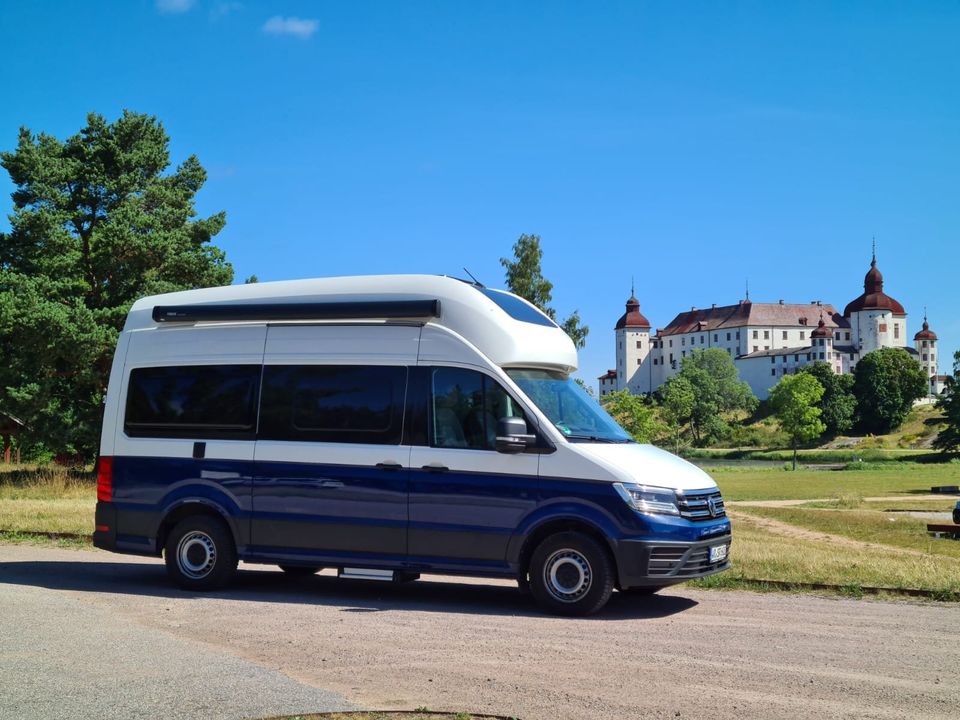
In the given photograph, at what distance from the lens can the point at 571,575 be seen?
9.62 meters

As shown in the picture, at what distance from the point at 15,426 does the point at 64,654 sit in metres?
42.7

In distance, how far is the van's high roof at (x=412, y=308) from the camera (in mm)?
10391

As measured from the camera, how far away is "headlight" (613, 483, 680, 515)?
942 centimetres

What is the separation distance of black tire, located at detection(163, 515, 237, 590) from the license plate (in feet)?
16.1

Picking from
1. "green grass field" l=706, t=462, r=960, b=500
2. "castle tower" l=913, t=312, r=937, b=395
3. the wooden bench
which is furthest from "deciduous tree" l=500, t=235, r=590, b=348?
"castle tower" l=913, t=312, r=937, b=395

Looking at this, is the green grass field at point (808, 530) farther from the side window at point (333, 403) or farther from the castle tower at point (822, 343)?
the castle tower at point (822, 343)

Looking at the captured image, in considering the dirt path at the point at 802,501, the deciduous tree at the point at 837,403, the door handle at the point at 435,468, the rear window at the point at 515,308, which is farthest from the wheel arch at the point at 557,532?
the deciduous tree at the point at 837,403

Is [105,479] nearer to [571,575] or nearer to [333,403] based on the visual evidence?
[333,403]

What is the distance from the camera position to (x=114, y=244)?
1296 inches

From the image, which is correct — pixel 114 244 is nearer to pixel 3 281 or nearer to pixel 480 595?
pixel 3 281

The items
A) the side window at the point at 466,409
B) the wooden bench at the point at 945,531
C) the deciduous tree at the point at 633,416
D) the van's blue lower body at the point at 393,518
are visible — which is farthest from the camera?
the deciduous tree at the point at 633,416

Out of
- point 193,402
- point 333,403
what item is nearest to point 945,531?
point 333,403

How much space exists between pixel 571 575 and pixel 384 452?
7.24 ft

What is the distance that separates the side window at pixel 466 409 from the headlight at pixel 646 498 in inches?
48.8
